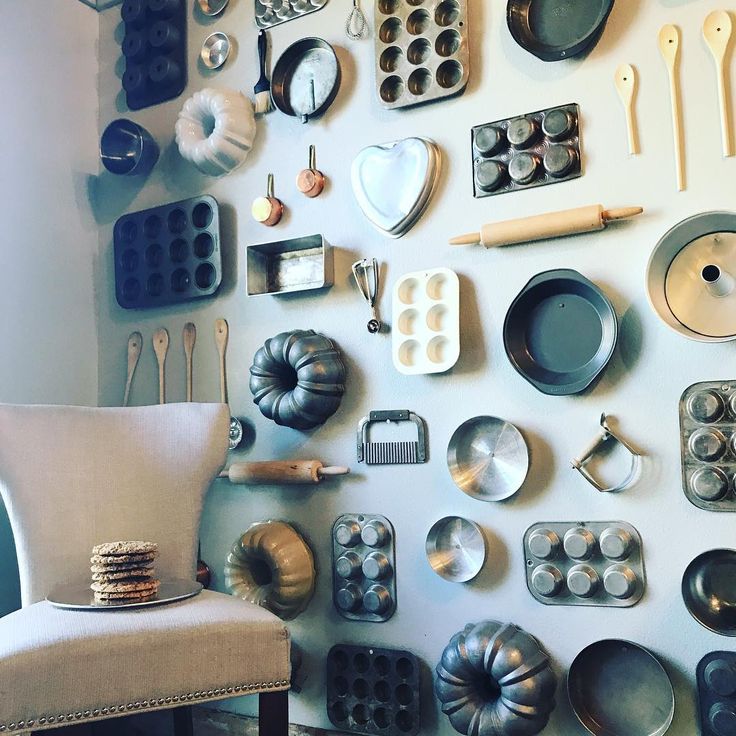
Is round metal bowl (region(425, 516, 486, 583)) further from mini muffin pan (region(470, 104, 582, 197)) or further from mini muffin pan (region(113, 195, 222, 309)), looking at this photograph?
→ mini muffin pan (region(113, 195, 222, 309))

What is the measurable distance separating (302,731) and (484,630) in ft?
2.05

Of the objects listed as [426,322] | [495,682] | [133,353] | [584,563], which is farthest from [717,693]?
[133,353]

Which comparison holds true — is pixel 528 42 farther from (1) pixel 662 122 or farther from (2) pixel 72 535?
(2) pixel 72 535

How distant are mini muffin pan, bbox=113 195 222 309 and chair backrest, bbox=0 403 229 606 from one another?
496mm

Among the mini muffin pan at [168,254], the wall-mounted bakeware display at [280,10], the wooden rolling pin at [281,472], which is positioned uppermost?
the wall-mounted bakeware display at [280,10]

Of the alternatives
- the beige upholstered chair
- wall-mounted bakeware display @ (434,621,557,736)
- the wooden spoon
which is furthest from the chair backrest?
the wooden spoon

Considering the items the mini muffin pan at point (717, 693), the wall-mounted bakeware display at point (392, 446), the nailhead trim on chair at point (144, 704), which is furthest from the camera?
the wall-mounted bakeware display at point (392, 446)

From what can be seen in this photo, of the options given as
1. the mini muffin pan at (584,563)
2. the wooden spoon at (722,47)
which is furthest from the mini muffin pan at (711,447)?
the wooden spoon at (722,47)

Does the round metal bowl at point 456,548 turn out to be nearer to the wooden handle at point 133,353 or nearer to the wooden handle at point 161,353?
the wooden handle at point 161,353

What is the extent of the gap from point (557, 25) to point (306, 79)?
71cm

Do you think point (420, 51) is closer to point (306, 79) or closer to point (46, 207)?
point (306, 79)

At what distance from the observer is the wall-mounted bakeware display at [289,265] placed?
2.20 meters

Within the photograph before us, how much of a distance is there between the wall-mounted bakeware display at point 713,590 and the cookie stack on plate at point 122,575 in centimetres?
111

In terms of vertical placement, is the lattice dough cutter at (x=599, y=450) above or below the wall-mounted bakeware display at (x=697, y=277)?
below
